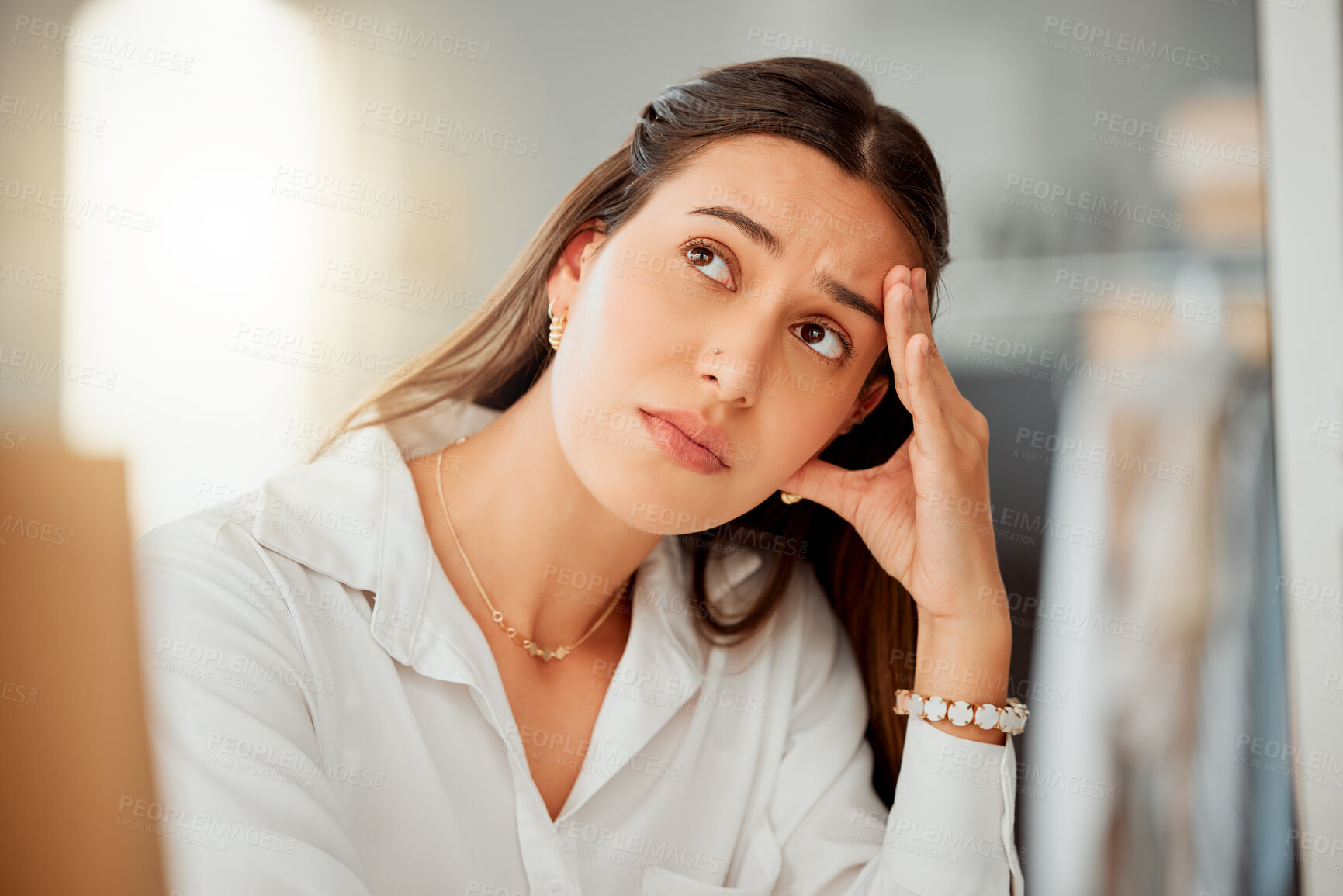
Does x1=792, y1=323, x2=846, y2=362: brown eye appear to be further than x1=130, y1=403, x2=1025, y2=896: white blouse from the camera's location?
Yes

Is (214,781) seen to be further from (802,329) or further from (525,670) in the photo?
(802,329)

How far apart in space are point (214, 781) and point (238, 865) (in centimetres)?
7

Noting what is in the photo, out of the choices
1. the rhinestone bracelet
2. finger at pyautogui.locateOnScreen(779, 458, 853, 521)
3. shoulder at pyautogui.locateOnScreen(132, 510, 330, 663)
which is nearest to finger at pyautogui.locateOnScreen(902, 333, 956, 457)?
finger at pyautogui.locateOnScreen(779, 458, 853, 521)

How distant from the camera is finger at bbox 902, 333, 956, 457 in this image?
2.94 feet

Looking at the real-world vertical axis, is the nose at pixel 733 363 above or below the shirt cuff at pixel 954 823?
above

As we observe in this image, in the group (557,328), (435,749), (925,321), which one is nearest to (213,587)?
(435,749)

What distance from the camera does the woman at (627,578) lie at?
0.81 meters

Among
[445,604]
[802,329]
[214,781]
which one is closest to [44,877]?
[214,781]

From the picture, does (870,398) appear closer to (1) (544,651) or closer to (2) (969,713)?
(2) (969,713)

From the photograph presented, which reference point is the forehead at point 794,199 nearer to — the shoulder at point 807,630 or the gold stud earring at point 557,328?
the gold stud earring at point 557,328

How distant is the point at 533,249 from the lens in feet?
3.22

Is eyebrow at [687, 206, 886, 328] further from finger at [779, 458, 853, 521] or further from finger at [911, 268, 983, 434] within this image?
finger at [779, 458, 853, 521]

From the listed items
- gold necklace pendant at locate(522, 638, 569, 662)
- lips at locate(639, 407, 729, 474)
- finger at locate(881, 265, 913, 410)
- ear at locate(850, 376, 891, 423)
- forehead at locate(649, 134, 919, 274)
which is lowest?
gold necklace pendant at locate(522, 638, 569, 662)

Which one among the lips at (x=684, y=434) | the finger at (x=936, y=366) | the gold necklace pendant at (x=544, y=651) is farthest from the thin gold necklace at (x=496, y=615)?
the finger at (x=936, y=366)
